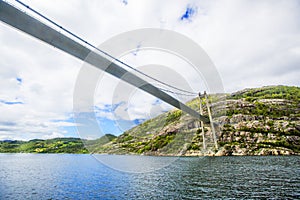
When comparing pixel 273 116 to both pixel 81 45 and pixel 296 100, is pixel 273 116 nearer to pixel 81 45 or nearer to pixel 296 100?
pixel 296 100

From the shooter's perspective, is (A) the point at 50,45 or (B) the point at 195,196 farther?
(A) the point at 50,45

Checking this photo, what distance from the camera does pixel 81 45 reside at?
19016 mm

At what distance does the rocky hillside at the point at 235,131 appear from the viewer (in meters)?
58.9

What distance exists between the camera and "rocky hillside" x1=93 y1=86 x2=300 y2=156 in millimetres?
58938

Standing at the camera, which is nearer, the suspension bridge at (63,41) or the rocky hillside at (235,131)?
the suspension bridge at (63,41)

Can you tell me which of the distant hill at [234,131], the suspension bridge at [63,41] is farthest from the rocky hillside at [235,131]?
the suspension bridge at [63,41]

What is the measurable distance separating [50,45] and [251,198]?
787 inches

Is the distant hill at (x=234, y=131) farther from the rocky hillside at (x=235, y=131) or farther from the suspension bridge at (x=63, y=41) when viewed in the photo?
the suspension bridge at (x=63, y=41)

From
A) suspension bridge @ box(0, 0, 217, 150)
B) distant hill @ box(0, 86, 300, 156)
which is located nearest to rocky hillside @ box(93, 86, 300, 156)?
distant hill @ box(0, 86, 300, 156)

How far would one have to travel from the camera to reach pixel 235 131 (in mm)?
67375

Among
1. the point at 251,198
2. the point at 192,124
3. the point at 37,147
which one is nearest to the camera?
the point at 251,198

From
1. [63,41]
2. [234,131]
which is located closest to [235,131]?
[234,131]

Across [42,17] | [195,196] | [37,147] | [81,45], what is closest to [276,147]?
[195,196]

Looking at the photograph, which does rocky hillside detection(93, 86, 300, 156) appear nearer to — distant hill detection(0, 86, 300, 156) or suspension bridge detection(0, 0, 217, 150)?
distant hill detection(0, 86, 300, 156)
